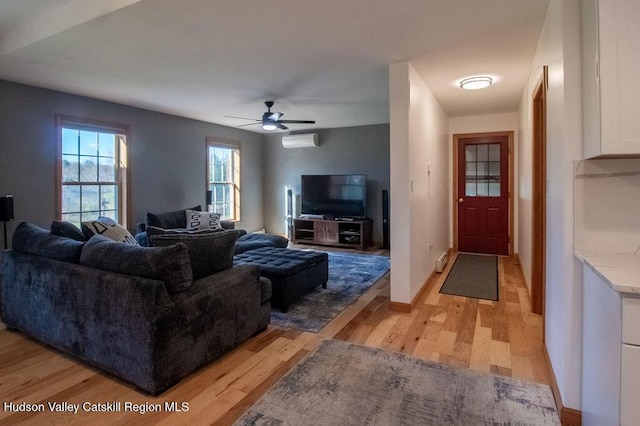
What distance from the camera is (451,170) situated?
6055mm

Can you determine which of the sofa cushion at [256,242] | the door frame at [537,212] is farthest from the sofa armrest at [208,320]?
the door frame at [537,212]

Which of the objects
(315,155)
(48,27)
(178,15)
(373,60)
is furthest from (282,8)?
(315,155)

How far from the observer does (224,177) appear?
276 inches

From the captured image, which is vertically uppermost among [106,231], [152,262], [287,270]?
[106,231]

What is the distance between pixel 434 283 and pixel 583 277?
2.59 metres

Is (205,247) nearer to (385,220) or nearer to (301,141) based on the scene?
(385,220)

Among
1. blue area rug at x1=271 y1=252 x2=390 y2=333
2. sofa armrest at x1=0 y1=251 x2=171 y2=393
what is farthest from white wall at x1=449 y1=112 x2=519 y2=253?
sofa armrest at x1=0 y1=251 x2=171 y2=393

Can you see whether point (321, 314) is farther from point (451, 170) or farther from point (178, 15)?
point (451, 170)

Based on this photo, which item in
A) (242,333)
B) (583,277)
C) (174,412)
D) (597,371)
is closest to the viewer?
(597,371)

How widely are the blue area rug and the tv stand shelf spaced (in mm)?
847

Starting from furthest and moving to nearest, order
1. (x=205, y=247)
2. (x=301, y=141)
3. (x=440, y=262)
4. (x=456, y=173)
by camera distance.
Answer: (x=301, y=141) < (x=456, y=173) < (x=440, y=262) < (x=205, y=247)

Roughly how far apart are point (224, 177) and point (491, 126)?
4.91m

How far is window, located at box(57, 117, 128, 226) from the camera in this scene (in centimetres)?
442

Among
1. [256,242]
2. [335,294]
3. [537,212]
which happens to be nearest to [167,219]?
[256,242]
